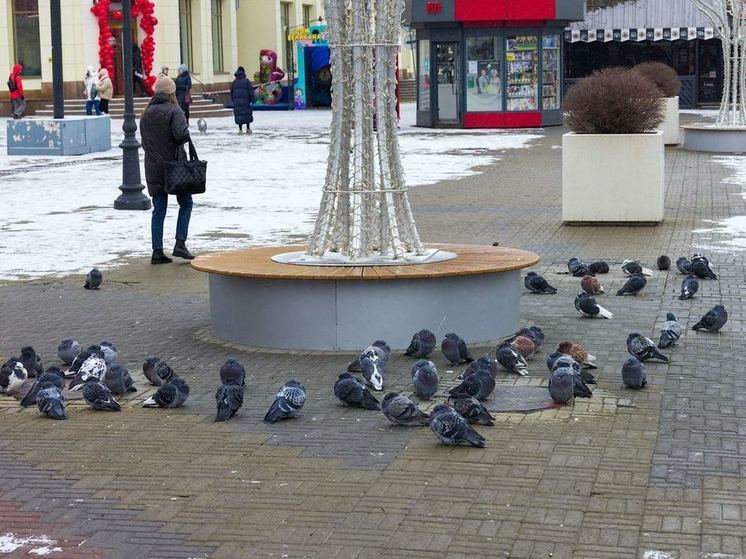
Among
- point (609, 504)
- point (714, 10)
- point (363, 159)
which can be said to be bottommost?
point (609, 504)

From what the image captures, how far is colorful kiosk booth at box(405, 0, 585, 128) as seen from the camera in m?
33.9

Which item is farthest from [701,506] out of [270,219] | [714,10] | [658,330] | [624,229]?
[714,10]

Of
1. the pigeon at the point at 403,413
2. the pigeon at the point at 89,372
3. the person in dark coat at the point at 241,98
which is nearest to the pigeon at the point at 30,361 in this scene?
the pigeon at the point at 89,372

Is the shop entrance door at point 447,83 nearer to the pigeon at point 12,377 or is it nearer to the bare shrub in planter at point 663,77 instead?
the bare shrub in planter at point 663,77

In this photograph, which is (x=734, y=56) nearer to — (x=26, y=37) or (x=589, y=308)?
(x=589, y=308)

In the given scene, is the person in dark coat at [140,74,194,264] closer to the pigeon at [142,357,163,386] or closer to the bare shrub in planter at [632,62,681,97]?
the pigeon at [142,357,163,386]

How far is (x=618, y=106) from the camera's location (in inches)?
608

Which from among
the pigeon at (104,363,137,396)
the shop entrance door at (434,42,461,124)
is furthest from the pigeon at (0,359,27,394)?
the shop entrance door at (434,42,461,124)

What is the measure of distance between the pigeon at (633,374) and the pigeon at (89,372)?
3.01 m

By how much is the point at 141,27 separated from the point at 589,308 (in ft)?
126

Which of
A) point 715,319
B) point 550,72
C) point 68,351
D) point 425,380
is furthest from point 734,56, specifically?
point 425,380

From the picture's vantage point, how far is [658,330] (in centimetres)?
925

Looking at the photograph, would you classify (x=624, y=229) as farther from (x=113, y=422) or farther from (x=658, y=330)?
(x=113, y=422)

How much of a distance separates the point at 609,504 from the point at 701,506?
0.37 metres
